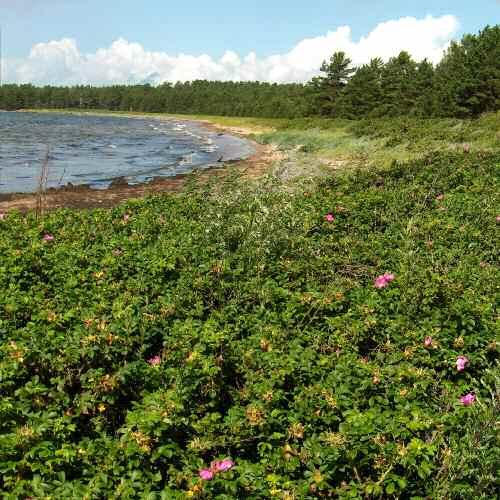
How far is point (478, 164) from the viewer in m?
11.6

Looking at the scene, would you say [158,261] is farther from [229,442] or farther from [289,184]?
[289,184]

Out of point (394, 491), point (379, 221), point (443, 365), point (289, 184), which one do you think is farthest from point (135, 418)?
point (289, 184)

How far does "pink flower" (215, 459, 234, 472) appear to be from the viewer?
3.02 m

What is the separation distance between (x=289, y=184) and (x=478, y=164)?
4.67 m

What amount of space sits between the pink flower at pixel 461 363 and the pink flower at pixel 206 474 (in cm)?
220

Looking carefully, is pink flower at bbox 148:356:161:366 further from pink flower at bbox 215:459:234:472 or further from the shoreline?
the shoreline

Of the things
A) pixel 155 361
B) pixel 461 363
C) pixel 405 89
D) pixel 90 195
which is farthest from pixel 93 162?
pixel 405 89

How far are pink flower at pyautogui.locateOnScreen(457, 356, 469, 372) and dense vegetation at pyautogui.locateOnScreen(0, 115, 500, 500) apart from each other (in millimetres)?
13

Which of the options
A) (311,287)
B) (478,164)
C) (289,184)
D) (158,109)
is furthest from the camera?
(158,109)

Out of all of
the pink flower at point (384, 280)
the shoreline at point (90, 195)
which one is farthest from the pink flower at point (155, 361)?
the shoreline at point (90, 195)

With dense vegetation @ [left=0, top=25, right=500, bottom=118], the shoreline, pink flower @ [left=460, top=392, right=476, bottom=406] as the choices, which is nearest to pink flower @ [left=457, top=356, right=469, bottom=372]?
pink flower @ [left=460, top=392, right=476, bottom=406]

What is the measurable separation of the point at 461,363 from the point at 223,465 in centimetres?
215

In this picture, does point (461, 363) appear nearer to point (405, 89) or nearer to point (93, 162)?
point (93, 162)

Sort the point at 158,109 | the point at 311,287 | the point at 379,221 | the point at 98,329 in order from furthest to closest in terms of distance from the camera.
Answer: the point at 158,109
the point at 379,221
the point at 311,287
the point at 98,329
